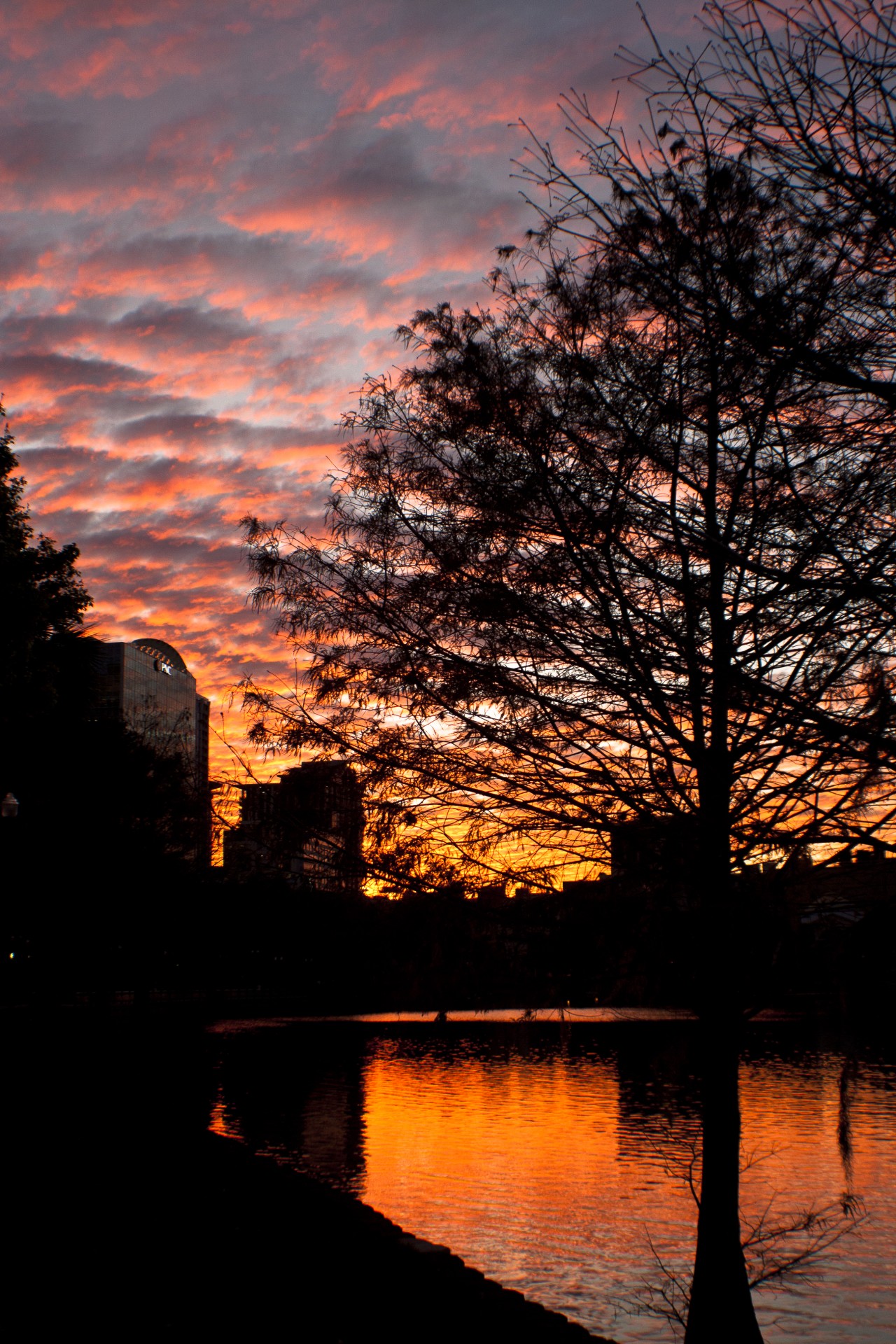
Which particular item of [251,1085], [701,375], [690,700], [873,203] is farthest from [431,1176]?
[873,203]

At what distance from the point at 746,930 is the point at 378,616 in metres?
3.70

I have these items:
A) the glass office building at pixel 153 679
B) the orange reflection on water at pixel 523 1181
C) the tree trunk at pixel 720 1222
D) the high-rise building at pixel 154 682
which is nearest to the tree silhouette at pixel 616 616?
the tree trunk at pixel 720 1222

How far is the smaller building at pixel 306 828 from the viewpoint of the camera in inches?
355

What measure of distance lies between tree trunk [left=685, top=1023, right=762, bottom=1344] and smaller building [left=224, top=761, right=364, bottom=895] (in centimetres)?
314

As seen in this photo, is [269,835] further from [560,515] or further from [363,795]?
[560,515]

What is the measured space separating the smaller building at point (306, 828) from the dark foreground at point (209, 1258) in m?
3.07

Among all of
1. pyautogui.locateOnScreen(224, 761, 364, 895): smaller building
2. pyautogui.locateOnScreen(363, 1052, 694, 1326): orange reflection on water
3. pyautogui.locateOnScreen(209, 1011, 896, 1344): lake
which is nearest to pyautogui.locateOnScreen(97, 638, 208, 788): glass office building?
pyautogui.locateOnScreen(209, 1011, 896, 1344): lake

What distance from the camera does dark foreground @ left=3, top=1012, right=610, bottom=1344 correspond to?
26.5ft

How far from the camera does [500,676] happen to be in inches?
332

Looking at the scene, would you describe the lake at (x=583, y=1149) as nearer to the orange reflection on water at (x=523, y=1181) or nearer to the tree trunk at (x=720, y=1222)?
the orange reflection on water at (x=523, y=1181)

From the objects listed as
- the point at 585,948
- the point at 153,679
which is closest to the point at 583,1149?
the point at 585,948

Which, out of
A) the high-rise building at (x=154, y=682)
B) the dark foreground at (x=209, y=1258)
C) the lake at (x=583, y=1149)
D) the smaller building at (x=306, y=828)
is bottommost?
the lake at (x=583, y=1149)

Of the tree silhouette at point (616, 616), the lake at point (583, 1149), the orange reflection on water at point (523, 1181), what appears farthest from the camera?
the orange reflection on water at point (523, 1181)

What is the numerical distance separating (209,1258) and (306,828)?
153 inches
